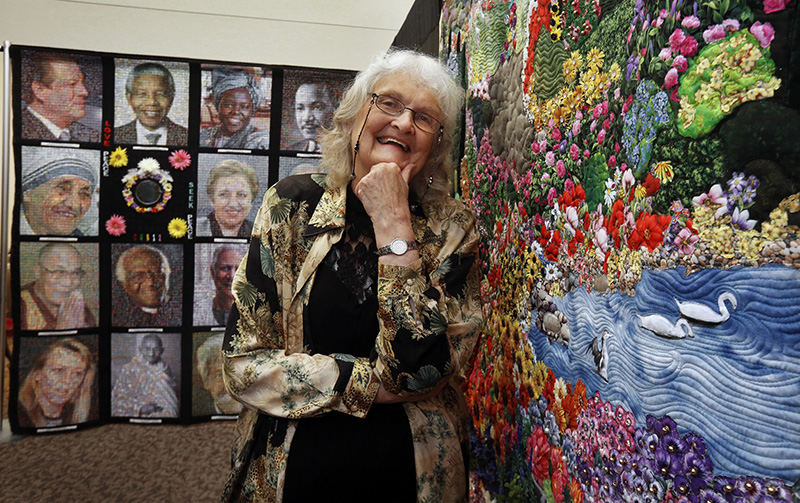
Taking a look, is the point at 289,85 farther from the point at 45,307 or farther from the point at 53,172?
the point at 45,307

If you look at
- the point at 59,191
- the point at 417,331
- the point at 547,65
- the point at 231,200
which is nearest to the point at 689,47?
the point at 547,65

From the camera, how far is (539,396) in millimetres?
1323

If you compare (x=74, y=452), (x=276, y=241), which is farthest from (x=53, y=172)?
(x=276, y=241)

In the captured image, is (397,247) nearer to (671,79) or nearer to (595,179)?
(595,179)

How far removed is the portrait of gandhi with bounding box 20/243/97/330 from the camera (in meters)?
3.02

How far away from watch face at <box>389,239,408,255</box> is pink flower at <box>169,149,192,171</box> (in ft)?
7.98

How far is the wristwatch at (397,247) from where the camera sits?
120cm

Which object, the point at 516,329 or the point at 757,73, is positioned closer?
the point at 757,73

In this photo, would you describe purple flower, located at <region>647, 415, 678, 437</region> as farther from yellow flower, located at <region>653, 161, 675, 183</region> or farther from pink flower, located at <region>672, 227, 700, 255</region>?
yellow flower, located at <region>653, 161, 675, 183</region>

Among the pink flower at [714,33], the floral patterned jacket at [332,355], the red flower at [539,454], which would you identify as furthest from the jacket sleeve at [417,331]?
the pink flower at [714,33]

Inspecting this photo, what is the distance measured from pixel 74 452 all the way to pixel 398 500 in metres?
2.45

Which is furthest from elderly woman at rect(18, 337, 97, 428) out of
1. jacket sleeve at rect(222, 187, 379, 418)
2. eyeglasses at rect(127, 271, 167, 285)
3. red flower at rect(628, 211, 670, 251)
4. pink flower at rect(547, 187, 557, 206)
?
red flower at rect(628, 211, 670, 251)

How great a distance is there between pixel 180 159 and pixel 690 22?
9.89ft

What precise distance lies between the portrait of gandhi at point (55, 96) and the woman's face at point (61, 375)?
1.26 metres
